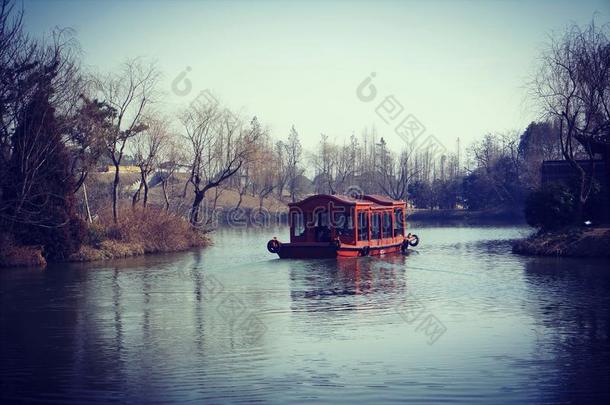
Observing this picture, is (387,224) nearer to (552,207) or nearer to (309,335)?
(552,207)

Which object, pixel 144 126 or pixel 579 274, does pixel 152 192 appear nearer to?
pixel 144 126

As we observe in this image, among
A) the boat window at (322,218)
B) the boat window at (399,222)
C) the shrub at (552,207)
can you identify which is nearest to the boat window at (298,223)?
the boat window at (322,218)

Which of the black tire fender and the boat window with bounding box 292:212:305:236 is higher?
the boat window with bounding box 292:212:305:236

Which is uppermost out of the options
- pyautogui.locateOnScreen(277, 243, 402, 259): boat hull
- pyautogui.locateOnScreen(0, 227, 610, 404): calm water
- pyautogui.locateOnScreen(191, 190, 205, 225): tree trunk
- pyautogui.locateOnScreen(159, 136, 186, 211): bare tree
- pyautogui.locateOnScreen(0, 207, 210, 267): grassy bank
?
pyautogui.locateOnScreen(159, 136, 186, 211): bare tree

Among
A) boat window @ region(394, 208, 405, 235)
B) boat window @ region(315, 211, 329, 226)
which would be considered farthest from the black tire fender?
boat window @ region(394, 208, 405, 235)

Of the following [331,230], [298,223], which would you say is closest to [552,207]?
[331,230]

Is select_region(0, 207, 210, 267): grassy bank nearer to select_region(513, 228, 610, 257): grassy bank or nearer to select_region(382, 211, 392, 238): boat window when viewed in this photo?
select_region(382, 211, 392, 238): boat window

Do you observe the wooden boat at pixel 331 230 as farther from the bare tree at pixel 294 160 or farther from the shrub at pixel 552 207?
the bare tree at pixel 294 160

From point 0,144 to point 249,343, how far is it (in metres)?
11.2

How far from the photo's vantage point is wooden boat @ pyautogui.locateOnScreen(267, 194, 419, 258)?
1118 inches

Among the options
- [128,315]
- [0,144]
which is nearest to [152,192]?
[0,144]

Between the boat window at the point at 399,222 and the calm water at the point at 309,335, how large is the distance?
30.4ft

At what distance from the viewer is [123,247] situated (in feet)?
102

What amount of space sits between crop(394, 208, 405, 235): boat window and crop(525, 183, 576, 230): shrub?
6.39 m
